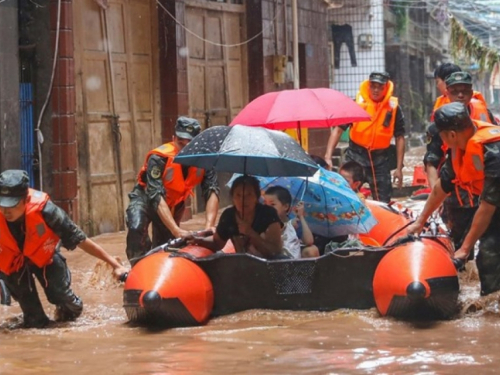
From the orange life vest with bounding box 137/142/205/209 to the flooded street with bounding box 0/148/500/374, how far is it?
4.08ft

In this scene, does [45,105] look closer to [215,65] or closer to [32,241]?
[215,65]

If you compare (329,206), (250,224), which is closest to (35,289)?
(250,224)

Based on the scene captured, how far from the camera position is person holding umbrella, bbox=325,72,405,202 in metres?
11.5

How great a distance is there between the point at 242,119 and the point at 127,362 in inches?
176

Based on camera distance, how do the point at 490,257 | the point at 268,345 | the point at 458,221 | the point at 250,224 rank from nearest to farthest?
the point at 268,345
the point at 490,257
the point at 250,224
the point at 458,221

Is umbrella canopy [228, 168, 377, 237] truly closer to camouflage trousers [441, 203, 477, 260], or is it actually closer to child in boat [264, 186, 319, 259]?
child in boat [264, 186, 319, 259]

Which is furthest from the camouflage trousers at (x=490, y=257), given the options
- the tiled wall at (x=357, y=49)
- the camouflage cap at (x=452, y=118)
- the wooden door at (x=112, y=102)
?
the tiled wall at (x=357, y=49)

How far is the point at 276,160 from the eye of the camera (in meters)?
8.04

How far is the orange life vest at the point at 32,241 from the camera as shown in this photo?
7.34 metres

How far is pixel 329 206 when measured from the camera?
28.4 ft

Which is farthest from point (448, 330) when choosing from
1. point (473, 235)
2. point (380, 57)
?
point (380, 57)

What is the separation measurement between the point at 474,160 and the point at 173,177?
2.72m

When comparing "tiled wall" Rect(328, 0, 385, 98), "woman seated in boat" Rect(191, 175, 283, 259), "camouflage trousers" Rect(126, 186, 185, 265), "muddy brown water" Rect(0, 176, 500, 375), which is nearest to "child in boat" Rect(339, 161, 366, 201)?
"camouflage trousers" Rect(126, 186, 185, 265)

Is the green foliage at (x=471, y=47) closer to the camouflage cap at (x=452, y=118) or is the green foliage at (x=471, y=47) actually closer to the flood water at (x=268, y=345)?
the flood water at (x=268, y=345)
